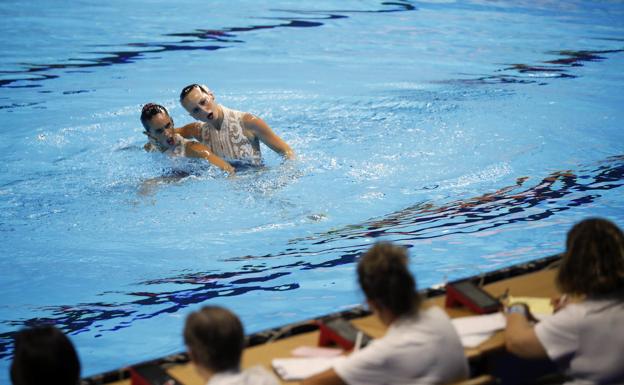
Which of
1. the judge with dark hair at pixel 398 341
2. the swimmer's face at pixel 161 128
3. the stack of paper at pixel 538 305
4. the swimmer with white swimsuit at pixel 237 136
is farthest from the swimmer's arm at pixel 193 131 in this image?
the judge with dark hair at pixel 398 341

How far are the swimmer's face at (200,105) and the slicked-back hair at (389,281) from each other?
3690 millimetres

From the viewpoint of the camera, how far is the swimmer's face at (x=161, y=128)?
575cm

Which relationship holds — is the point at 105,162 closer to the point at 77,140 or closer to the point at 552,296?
the point at 77,140

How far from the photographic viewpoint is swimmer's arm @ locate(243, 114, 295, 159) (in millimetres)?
6211

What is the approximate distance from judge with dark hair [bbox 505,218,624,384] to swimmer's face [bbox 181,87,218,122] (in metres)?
3.72

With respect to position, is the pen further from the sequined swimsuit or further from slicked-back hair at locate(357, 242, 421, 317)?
the sequined swimsuit

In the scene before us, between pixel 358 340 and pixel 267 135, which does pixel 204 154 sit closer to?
pixel 267 135

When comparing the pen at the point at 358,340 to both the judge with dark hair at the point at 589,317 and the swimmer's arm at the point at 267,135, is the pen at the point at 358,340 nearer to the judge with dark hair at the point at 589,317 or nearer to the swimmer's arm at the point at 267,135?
the judge with dark hair at the point at 589,317

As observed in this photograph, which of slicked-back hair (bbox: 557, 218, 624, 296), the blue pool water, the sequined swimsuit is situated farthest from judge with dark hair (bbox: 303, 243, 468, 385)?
the sequined swimsuit

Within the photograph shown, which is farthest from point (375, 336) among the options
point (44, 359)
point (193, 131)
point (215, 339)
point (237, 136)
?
point (193, 131)

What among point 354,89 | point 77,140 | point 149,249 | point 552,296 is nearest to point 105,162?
point 77,140

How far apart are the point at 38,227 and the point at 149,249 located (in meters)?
0.92

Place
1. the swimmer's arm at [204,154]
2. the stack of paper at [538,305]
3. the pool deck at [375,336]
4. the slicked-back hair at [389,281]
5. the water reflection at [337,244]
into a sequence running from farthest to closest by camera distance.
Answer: the swimmer's arm at [204,154] < the water reflection at [337,244] < the stack of paper at [538,305] < the pool deck at [375,336] < the slicked-back hair at [389,281]

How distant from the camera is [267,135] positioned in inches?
245
